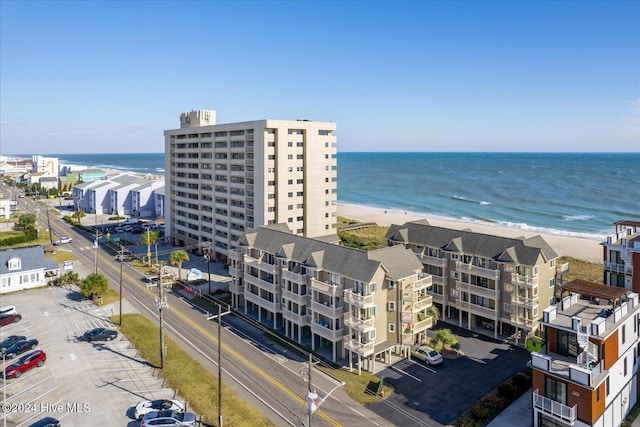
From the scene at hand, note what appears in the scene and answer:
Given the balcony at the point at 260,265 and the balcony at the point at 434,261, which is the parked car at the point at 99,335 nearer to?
the balcony at the point at 260,265

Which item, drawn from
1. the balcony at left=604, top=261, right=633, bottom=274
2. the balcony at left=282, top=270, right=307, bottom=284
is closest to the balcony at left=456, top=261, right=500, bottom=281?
the balcony at left=604, top=261, right=633, bottom=274

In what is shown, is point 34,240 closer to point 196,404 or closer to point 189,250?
point 189,250

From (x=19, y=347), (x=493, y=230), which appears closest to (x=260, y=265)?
(x=19, y=347)

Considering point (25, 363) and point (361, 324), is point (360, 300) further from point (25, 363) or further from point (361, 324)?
point (25, 363)

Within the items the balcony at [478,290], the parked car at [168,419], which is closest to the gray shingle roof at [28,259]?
the parked car at [168,419]

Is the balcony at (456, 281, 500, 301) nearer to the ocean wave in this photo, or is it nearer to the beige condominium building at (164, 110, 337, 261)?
the beige condominium building at (164, 110, 337, 261)

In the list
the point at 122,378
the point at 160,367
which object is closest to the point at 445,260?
the point at 160,367
